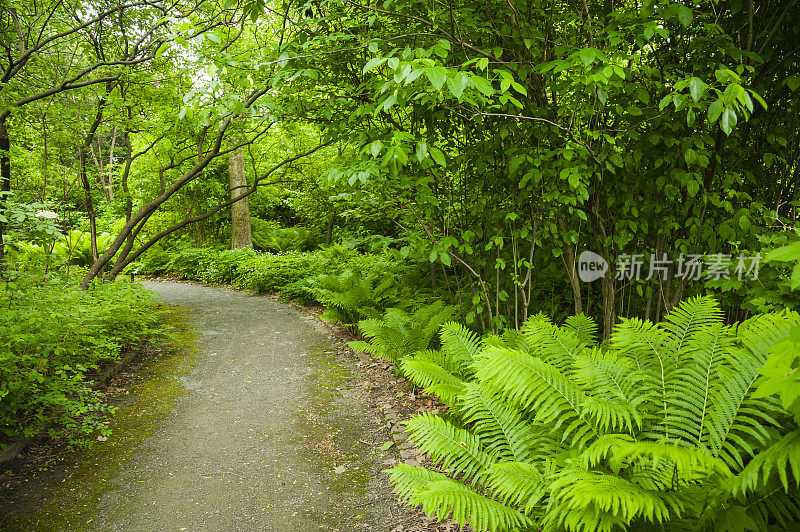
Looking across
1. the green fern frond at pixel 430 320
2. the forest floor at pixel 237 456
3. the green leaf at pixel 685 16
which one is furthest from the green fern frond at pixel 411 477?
the green leaf at pixel 685 16

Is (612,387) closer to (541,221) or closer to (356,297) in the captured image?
(541,221)

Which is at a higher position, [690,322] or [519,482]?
[690,322]

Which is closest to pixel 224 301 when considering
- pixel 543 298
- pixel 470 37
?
pixel 543 298

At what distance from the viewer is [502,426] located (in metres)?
2.42

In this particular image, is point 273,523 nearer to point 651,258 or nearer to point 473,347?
point 473,347

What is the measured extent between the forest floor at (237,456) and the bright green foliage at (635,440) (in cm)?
70

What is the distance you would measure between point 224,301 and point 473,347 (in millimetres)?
6872

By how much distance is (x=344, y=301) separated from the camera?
607cm

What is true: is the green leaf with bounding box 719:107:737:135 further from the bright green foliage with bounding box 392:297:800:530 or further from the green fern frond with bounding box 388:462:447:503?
the green fern frond with bounding box 388:462:447:503

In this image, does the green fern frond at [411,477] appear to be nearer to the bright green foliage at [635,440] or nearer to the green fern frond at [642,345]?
the bright green foliage at [635,440]

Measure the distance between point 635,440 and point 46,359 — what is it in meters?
3.96

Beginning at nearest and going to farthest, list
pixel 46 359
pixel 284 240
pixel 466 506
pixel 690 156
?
1. pixel 466 506
2. pixel 690 156
3. pixel 46 359
4. pixel 284 240

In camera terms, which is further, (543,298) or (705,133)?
(543,298)

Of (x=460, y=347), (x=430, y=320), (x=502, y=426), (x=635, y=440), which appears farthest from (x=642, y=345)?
(x=430, y=320)
